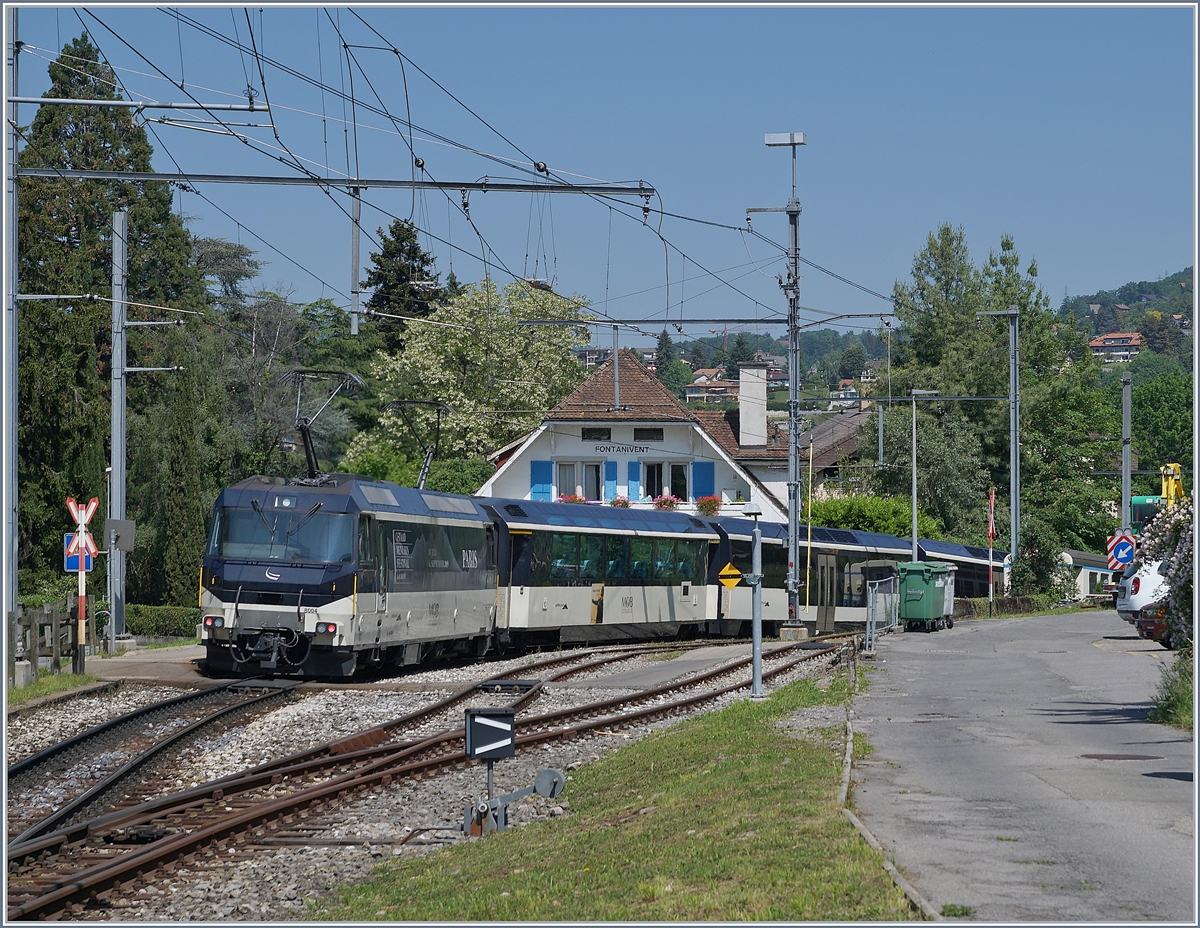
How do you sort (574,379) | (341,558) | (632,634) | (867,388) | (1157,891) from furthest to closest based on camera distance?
(867,388) → (574,379) → (632,634) → (341,558) → (1157,891)

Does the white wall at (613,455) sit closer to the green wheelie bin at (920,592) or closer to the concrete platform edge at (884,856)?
the green wheelie bin at (920,592)

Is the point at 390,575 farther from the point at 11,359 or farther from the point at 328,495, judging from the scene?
the point at 11,359

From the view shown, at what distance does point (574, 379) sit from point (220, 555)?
1965 inches

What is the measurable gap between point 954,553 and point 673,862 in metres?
50.6

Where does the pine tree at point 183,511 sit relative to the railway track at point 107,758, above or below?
above

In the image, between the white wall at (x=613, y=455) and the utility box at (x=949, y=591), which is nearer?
the utility box at (x=949, y=591)

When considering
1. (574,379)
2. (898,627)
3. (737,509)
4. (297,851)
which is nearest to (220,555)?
(297,851)

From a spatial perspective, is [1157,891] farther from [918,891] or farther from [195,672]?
[195,672]

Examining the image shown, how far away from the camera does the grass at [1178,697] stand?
51.1 ft

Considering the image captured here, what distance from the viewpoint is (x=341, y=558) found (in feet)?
76.7

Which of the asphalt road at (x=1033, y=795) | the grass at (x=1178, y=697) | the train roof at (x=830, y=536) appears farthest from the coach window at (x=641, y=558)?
the grass at (x=1178, y=697)

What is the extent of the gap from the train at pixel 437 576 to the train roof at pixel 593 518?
4cm

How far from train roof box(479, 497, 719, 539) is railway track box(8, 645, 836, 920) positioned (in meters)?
9.51

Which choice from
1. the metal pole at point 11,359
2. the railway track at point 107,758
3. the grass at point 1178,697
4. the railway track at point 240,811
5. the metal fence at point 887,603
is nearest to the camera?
the railway track at point 240,811
